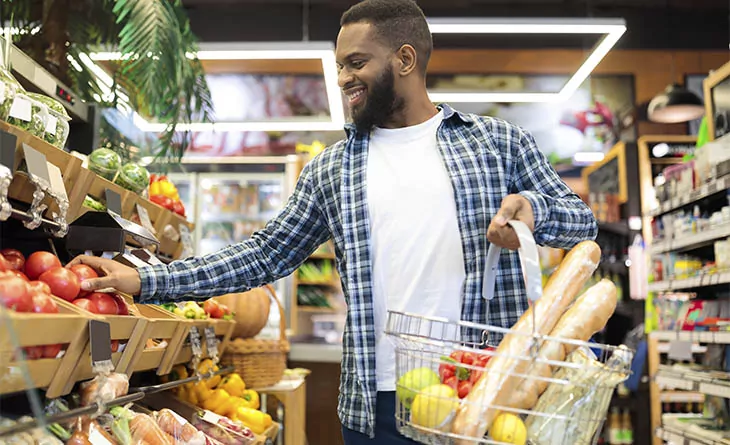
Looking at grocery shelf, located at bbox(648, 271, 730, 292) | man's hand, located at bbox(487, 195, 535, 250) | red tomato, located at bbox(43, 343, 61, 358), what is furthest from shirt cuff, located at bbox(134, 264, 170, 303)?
grocery shelf, located at bbox(648, 271, 730, 292)

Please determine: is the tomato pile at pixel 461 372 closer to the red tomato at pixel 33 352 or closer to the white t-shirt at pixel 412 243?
the white t-shirt at pixel 412 243

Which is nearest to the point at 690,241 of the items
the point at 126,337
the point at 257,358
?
the point at 257,358

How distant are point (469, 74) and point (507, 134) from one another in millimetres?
8357

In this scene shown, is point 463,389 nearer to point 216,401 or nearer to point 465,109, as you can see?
point 216,401

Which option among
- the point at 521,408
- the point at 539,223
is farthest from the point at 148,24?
the point at 521,408

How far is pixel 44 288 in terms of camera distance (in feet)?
4.80

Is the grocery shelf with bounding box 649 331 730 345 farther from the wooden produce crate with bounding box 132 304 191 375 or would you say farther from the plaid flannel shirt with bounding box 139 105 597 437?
the wooden produce crate with bounding box 132 304 191 375

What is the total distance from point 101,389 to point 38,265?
30 centimetres

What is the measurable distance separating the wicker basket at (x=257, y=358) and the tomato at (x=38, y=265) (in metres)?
1.93

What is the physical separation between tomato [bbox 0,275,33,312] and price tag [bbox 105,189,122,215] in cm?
84

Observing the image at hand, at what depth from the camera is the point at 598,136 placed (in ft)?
33.5

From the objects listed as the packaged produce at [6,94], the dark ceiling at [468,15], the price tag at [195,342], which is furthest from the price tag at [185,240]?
the dark ceiling at [468,15]

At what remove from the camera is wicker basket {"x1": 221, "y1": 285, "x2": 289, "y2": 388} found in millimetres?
3547

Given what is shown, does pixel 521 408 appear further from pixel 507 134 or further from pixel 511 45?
pixel 511 45
